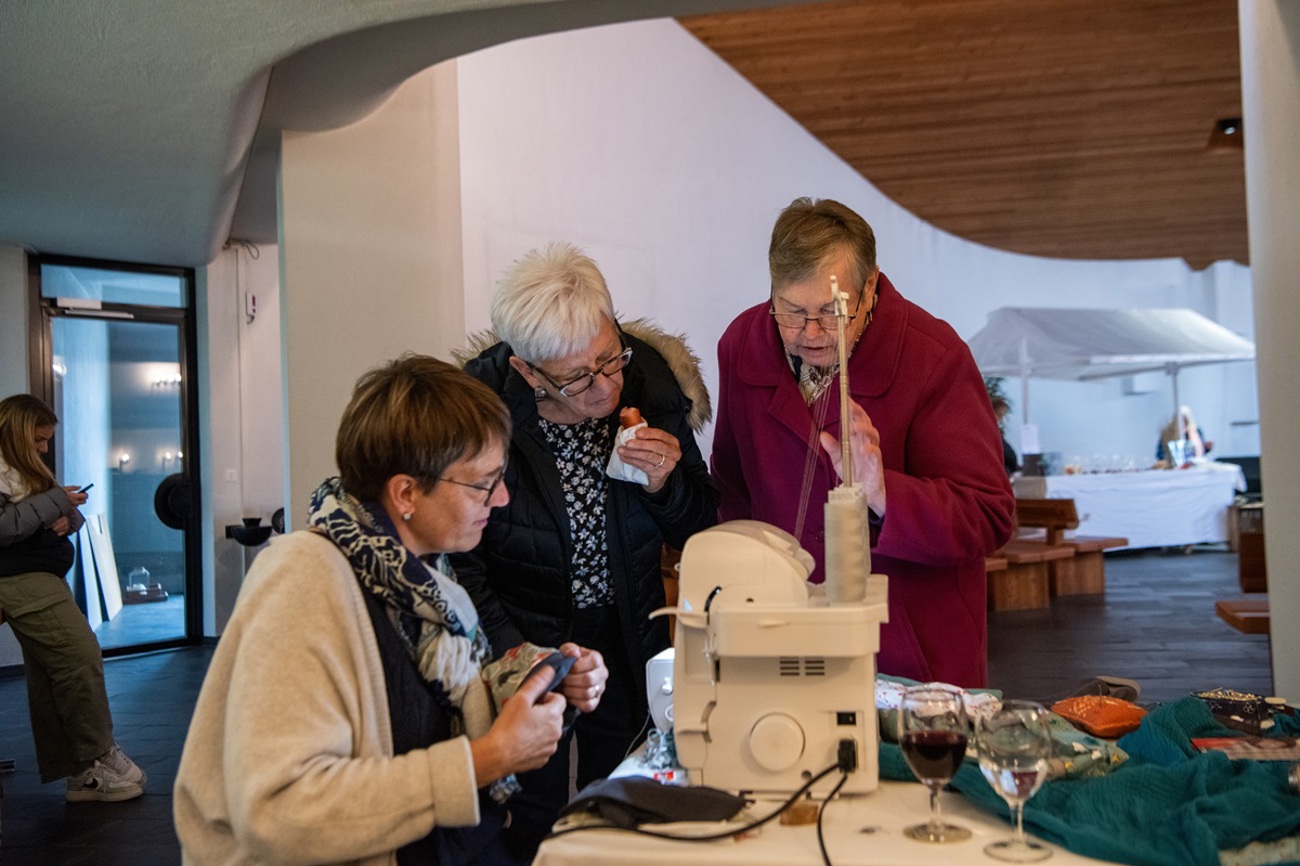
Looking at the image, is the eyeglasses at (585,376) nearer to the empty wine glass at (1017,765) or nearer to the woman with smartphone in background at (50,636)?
the empty wine glass at (1017,765)

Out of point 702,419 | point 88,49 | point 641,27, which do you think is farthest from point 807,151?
point 702,419

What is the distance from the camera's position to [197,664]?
310 inches

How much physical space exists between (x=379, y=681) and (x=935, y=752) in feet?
2.15

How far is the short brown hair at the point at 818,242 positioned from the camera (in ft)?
6.65

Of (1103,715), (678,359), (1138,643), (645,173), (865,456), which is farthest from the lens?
(645,173)

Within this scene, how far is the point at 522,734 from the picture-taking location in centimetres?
153

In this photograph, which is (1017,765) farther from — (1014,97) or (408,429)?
(1014,97)

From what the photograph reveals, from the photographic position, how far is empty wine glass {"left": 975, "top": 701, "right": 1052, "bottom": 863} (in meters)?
1.38

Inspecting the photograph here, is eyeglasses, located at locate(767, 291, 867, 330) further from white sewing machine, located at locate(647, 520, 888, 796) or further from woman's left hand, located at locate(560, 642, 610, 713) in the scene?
woman's left hand, located at locate(560, 642, 610, 713)

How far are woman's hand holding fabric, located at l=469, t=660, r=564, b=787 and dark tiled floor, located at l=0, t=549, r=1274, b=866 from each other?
2.94 metres

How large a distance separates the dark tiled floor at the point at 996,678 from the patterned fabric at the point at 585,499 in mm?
2464

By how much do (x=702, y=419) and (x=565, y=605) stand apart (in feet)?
1.60

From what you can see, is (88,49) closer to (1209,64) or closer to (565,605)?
(565,605)

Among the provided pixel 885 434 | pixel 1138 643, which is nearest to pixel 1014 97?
pixel 1138 643
